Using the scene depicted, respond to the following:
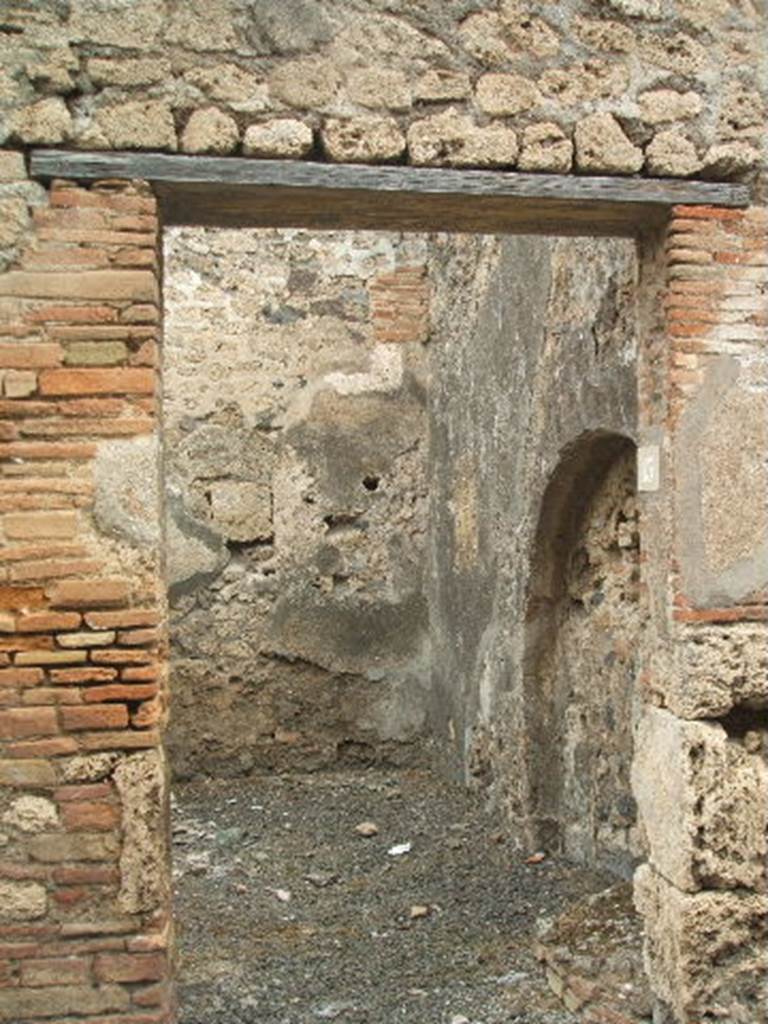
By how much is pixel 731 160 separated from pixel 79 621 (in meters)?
2.47

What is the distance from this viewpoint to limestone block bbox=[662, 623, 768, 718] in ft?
12.1

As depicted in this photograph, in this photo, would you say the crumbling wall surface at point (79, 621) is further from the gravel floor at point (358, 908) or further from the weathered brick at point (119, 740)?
Answer: the gravel floor at point (358, 908)

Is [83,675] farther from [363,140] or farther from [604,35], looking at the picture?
[604,35]

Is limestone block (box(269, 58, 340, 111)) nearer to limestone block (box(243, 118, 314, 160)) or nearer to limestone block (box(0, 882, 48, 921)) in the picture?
limestone block (box(243, 118, 314, 160))

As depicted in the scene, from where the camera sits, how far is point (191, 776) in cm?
797

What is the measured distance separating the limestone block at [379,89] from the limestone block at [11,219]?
1028mm

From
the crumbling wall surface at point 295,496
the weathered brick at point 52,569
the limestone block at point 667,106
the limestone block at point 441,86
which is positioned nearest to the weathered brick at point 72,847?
the weathered brick at point 52,569

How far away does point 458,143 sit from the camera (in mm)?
3555

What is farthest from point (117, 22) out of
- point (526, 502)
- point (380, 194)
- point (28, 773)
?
point (526, 502)

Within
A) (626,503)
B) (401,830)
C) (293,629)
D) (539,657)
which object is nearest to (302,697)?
(293,629)

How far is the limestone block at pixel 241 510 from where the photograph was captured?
26.4 feet

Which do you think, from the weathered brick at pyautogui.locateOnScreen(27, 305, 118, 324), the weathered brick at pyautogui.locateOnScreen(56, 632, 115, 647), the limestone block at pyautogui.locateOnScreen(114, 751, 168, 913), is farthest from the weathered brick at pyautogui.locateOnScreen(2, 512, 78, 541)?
the limestone block at pyautogui.locateOnScreen(114, 751, 168, 913)

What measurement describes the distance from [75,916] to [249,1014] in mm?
1262

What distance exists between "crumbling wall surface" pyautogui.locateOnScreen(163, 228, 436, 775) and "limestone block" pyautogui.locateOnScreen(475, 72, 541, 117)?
474 cm
